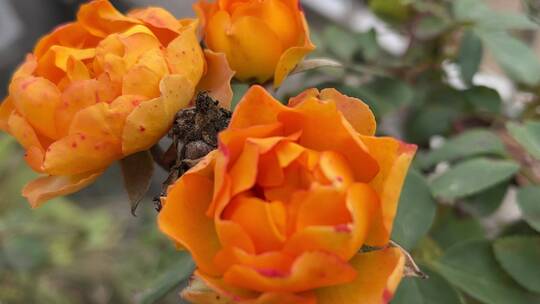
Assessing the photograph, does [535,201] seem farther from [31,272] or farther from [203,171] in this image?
[31,272]

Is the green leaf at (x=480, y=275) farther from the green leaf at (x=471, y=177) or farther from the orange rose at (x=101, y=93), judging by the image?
the orange rose at (x=101, y=93)

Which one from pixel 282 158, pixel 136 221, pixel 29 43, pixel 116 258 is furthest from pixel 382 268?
pixel 29 43

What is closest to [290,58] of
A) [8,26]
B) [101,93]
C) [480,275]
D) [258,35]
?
[258,35]

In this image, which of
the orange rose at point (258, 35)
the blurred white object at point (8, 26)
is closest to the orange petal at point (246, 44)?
the orange rose at point (258, 35)

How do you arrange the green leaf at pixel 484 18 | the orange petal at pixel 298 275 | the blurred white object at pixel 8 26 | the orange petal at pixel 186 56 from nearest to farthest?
the orange petal at pixel 298 275 → the orange petal at pixel 186 56 → the green leaf at pixel 484 18 → the blurred white object at pixel 8 26

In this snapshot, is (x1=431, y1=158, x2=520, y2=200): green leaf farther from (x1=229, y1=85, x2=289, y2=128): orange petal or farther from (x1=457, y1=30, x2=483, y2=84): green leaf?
(x1=229, y1=85, x2=289, y2=128): orange petal

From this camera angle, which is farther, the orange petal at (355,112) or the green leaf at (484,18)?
the green leaf at (484,18)

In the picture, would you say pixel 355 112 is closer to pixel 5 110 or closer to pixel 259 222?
pixel 259 222
